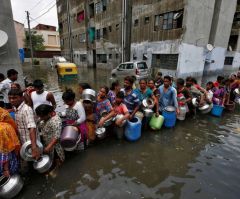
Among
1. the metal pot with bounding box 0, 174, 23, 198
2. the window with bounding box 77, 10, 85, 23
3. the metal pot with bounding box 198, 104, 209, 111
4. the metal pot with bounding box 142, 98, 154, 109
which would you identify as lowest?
the metal pot with bounding box 0, 174, 23, 198

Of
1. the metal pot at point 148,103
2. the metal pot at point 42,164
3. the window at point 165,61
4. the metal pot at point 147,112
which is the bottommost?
the metal pot at point 42,164

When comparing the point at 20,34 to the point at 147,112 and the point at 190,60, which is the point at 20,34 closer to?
the point at 190,60

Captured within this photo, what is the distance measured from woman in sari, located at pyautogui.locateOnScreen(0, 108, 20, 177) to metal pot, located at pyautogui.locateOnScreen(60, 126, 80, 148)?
768 millimetres

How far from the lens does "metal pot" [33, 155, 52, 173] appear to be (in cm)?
279

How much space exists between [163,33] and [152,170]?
14.0 meters

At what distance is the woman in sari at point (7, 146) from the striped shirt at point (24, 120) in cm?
13

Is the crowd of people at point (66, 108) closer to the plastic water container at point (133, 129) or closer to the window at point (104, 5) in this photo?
the plastic water container at point (133, 129)

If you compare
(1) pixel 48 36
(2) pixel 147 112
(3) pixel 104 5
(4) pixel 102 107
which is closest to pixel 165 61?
(2) pixel 147 112

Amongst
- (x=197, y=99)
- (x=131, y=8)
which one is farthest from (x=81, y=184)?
(x=131, y=8)

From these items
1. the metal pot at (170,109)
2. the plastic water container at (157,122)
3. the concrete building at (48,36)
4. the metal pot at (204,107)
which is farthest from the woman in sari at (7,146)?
the concrete building at (48,36)

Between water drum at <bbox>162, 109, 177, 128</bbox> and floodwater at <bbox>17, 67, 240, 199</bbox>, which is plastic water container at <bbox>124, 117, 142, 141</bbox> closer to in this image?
floodwater at <bbox>17, 67, 240, 199</bbox>

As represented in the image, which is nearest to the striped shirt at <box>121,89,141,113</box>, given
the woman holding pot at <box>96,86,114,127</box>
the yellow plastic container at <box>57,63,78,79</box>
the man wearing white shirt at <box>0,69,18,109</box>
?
the woman holding pot at <box>96,86,114,127</box>

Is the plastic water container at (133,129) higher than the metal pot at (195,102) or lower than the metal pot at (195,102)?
lower

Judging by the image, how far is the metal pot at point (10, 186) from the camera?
242 cm
